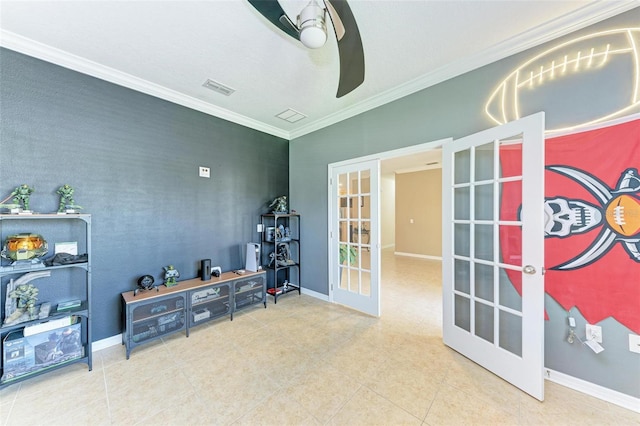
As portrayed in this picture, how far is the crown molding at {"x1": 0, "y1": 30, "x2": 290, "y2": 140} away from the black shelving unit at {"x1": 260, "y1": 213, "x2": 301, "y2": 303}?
5.44 feet

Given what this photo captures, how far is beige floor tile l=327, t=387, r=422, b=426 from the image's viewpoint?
1.50 metres

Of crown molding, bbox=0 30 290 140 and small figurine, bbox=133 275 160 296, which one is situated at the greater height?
crown molding, bbox=0 30 290 140

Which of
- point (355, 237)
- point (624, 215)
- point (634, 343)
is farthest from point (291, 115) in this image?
point (634, 343)

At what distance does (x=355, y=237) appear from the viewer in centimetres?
328

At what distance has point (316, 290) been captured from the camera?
12.3 feet

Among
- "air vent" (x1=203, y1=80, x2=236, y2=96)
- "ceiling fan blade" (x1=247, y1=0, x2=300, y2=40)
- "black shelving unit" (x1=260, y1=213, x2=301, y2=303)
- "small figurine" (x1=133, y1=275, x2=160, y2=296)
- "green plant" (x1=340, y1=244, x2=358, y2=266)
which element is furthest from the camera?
"black shelving unit" (x1=260, y1=213, x2=301, y2=303)

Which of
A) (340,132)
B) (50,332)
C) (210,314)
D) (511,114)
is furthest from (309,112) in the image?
(50,332)

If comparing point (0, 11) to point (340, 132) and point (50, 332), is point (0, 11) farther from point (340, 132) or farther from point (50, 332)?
point (340, 132)

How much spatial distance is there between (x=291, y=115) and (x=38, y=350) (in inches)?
140

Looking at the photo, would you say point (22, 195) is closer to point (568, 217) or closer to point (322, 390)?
point (322, 390)

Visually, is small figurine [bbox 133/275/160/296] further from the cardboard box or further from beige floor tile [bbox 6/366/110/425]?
beige floor tile [bbox 6/366/110/425]

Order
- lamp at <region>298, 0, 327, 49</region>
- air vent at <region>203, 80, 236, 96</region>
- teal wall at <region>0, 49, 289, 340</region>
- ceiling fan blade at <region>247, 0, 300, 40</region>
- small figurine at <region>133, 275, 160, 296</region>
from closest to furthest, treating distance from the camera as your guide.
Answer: ceiling fan blade at <region>247, 0, 300, 40</region>, lamp at <region>298, 0, 327, 49</region>, teal wall at <region>0, 49, 289, 340</region>, small figurine at <region>133, 275, 160, 296</region>, air vent at <region>203, 80, 236, 96</region>

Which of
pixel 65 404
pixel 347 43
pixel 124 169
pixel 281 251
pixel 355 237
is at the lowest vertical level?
pixel 65 404

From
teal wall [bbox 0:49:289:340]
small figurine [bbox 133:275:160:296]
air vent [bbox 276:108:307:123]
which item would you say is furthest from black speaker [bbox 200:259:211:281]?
air vent [bbox 276:108:307:123]
